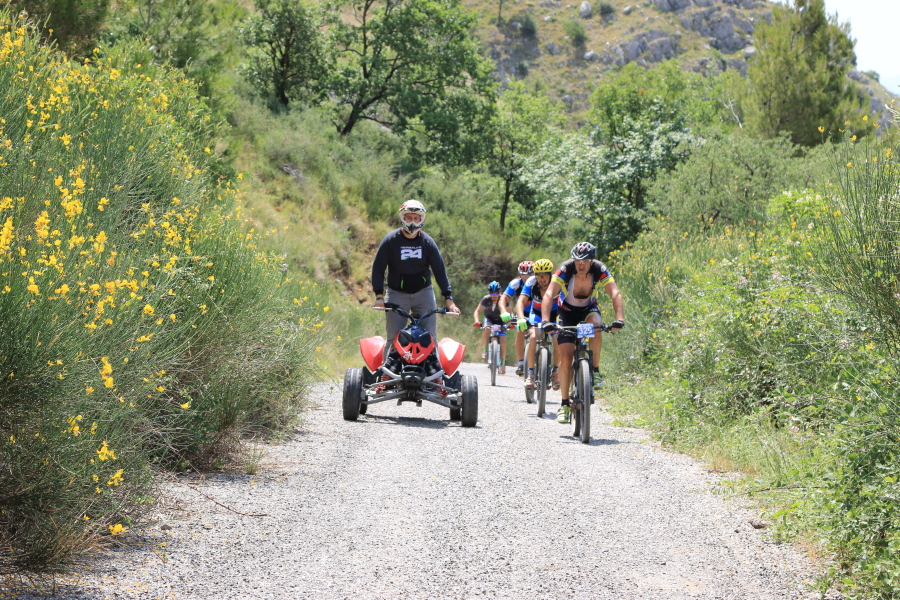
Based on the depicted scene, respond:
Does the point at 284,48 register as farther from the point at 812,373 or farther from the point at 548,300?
the point at 812,373

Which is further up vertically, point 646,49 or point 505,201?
point 646,49

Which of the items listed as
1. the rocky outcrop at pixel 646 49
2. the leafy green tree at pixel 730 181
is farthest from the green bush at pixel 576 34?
the leafy green tree at pixel 730 181

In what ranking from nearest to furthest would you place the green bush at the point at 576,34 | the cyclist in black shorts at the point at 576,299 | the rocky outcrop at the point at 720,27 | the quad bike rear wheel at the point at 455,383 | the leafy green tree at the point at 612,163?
the cyclist in black shorts at the point at 576,299 → the quad bike rear wheel at the point at 455,383 → the leafy green tree at the point at 612,163 → the green bush at the point at 576,34 → the rocky outcrop at the point at 720,27

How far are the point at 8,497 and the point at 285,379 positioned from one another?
541 cm

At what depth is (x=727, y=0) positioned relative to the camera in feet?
444

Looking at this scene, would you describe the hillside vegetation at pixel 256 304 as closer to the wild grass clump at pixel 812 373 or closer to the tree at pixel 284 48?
the wild grass clump at pixel 812 373

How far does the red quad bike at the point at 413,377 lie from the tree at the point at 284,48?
2676 cm

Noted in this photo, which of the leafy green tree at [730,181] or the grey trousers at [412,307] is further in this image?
the leafy green tree at [730,181]

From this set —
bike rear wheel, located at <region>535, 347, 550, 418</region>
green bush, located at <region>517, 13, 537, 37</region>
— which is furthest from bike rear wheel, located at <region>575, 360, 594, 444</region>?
green bush, located at <region>517, 13, 537, 37</region>

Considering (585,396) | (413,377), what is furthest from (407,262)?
(585,396)

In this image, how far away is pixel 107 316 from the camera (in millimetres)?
4492

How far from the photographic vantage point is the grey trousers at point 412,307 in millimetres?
11414

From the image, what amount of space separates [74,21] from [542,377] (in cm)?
856

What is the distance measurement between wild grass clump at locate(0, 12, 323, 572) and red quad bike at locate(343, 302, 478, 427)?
3.15 feet
